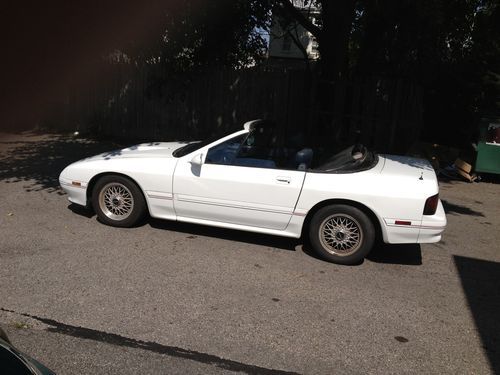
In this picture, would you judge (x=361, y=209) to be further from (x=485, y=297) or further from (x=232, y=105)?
(x=232, y=105)

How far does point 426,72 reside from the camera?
13555 millimetres

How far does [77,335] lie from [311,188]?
8.54ft

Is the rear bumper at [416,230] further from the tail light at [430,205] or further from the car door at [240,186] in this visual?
the car door at [240,186]

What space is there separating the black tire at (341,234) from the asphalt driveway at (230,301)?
155mm

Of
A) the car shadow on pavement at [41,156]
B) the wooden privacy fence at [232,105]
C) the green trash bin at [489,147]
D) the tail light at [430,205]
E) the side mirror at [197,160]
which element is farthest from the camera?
the wooden privacy fence at [232,105]

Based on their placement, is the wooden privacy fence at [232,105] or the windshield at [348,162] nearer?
the windshield at [348,162]

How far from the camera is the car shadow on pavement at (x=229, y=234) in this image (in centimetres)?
571

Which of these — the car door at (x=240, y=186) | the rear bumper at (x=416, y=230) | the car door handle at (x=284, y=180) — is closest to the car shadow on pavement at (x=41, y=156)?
the car door at (x=240, y=186)

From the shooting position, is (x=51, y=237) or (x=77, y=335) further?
(x=51, y=237)

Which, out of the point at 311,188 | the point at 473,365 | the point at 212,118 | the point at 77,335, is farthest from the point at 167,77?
the point at 473,365

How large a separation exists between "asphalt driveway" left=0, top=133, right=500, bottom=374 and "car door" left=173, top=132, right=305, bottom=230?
0.38m

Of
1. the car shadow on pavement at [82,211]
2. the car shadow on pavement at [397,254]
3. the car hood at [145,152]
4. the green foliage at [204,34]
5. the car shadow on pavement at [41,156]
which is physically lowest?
the car shadow on pavement at [397,254]

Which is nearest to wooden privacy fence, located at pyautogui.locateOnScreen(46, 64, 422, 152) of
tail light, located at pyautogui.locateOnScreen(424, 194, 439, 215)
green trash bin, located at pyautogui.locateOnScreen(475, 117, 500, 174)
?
green trash bin, located at pyautogui.locateOnScreen(475, 117, 500, 174)

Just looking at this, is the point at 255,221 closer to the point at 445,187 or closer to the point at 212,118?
the point at 445,187
